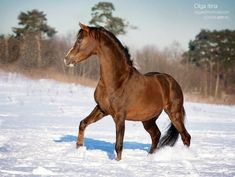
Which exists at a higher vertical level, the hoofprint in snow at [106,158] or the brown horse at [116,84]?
the brown horse at [116,84]

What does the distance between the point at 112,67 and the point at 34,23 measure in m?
34.8

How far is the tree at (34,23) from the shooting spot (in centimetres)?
3886

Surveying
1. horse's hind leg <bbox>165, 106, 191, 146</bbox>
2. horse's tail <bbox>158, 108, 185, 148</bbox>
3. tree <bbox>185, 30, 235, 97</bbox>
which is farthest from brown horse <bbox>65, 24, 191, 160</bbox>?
tree <bbox>185, 30, 235, 97</bbox>

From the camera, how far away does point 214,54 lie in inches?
1928

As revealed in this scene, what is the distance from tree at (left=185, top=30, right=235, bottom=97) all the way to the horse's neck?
41133 mm

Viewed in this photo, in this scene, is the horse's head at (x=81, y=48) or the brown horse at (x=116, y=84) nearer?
the brown horse at (x=116, y=84)

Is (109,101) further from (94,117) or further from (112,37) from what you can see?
(112,37)

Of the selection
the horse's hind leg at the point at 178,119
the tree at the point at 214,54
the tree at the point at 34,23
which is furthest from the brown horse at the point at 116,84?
the tree at the point at 214,54

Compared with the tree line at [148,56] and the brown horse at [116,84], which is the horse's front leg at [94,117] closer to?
the brown horse at [116,84]

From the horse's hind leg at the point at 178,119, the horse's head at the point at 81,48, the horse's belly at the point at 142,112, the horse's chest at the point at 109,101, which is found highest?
the horse's head at the point at 81,48

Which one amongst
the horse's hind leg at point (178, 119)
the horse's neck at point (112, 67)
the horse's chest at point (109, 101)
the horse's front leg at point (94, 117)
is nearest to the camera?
the horse's chest at point (109, 101)

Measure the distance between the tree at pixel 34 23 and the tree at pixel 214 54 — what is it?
59.2ft

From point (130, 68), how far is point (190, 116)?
1153 cm

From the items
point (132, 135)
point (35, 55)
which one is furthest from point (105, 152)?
point (35, 55)
